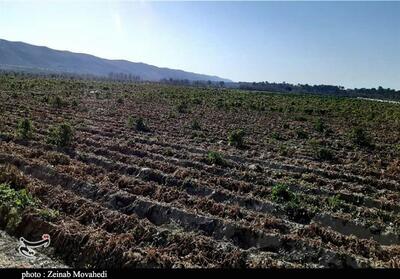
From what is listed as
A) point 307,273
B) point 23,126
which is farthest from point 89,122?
point 307,273

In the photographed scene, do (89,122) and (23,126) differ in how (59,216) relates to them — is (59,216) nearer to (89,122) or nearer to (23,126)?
(23,126)

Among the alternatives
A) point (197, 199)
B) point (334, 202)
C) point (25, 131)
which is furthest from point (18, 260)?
point (25, 131)

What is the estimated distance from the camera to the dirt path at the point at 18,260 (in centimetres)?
740

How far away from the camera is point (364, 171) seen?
15.6m

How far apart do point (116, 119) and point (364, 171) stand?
51.1 ft

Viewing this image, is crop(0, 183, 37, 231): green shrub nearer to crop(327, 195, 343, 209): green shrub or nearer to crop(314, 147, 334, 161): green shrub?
crop(327, 195, 343, 209): green shrub

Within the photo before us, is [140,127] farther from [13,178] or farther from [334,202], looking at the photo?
[334,202]

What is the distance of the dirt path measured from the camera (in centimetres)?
740

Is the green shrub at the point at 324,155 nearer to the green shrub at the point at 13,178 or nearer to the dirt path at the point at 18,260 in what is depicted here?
the green shrub at the point at 13,178

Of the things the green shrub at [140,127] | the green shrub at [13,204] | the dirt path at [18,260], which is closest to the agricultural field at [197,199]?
the green shrub at [13,204]
